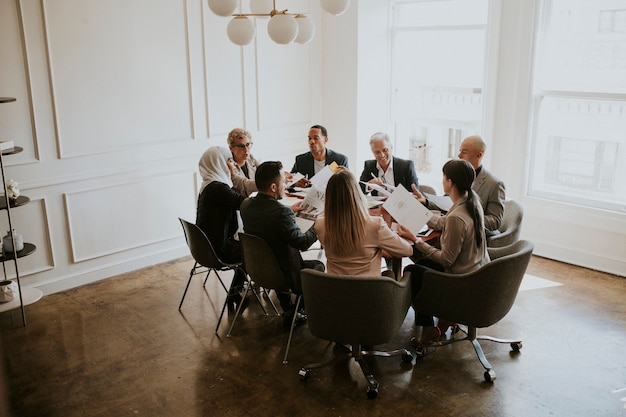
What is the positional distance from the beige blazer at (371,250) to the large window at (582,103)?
2.96 m

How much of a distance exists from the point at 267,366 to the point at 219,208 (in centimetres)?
123

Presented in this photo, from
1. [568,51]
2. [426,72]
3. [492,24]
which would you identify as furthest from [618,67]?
[426,72]

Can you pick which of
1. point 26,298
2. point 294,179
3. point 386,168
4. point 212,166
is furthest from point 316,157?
point 26,298

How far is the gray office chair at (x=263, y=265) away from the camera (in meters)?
4.12

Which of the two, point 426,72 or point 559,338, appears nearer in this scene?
point 559,338

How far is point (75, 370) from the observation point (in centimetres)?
427

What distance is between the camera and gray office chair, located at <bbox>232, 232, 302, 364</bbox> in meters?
4.12

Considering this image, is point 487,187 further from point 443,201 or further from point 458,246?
point 458,246

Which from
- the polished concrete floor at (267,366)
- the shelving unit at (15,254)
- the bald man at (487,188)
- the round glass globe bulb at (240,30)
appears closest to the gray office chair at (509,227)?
the bald man at (487,188)

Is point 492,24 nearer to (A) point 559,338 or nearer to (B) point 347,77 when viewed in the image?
(B) point 347,77

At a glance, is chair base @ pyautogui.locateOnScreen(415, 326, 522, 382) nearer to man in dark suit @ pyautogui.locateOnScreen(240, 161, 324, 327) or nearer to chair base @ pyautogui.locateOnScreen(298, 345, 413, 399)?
chair base @ pyautogui.locateOnScreen(298, 345, 413, 399)

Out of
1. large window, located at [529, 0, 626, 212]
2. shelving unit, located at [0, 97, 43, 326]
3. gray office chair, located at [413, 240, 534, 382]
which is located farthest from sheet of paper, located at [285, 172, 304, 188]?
large window, located at [529, 0, 626, 212]

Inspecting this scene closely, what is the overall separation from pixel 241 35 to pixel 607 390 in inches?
132

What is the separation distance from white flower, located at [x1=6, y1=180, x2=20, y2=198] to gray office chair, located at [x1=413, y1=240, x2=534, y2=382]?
10.5ft
